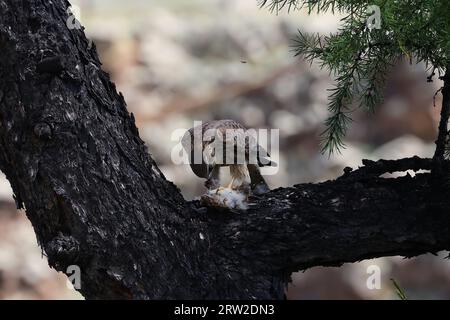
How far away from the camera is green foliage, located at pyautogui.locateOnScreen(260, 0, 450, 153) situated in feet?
4.17

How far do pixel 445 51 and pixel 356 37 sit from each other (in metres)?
0.15

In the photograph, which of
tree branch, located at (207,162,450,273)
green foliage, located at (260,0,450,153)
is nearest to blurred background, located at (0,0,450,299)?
green foliage, located at (260,0,450,153)

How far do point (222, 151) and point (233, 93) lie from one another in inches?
185

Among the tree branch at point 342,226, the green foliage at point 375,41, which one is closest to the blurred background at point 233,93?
the green foliage at point 375,41

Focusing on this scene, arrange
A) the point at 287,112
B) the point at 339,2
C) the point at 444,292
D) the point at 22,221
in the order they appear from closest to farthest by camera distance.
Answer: the point at 339,2, the point at 444,292, the point at 22,221, the point at 287,112

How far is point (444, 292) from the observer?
5191mm

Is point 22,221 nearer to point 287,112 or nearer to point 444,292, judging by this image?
point 287,112

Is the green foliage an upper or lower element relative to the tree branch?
upper

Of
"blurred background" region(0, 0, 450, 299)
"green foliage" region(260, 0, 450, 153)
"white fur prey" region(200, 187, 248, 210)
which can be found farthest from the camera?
"blurred background" region(0, 0, 450, 299)

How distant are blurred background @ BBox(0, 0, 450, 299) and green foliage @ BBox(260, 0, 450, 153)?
3.88 metres

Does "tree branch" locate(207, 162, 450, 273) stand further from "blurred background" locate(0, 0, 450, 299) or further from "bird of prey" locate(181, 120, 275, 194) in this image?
"blurred background" locate(0, 0, 450, 299)

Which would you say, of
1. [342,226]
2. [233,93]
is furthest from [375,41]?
[233,93]

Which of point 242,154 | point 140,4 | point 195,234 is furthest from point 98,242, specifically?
point 140,4

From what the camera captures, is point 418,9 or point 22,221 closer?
point 418,9
